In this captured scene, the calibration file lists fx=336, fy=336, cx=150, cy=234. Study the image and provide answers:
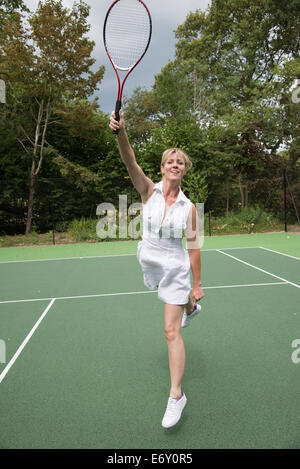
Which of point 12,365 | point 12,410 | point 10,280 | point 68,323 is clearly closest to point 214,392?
point 12,410

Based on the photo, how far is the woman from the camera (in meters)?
2.07

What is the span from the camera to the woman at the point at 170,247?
2.07 meters

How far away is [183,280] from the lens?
2100mm

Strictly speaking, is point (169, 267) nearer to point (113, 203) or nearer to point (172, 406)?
point (172, 406)

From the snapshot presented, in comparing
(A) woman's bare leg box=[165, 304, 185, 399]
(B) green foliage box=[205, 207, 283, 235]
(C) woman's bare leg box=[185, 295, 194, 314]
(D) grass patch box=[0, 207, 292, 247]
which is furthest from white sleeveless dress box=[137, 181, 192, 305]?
(B) green foliage box=[205, 207, 283, 235]

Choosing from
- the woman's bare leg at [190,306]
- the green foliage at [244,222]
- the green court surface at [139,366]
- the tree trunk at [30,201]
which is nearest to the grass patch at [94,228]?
the green foliage at [244,222]

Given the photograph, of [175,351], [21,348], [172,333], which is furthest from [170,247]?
[21,348]

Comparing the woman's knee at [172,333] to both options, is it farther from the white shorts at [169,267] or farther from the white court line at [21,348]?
the white court line at [21,348]

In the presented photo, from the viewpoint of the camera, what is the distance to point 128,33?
257 centimetres

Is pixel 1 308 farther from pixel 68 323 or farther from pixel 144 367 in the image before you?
pixel 144 367

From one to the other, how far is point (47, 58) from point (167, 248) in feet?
39.0

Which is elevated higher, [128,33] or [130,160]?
[128,33]

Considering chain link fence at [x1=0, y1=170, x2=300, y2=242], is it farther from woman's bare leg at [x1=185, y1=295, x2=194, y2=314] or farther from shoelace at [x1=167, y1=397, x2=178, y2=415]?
shoelace at [x1=167, y1=397, x2=178, y2=415]

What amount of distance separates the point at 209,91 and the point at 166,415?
893 inches
